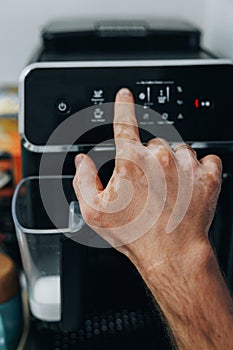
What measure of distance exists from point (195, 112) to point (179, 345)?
28cm

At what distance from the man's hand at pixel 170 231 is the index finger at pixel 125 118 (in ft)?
0.10

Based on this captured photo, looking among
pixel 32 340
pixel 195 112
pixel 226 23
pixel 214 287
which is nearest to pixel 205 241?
pixel 214 287

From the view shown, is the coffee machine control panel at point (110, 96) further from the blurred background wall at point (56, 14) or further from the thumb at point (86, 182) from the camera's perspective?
the blurred background wall at point (56, 14)

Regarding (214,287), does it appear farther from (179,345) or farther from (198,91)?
(198,91)

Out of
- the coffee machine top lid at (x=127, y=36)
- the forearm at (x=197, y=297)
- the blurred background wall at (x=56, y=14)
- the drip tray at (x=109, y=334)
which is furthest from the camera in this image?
the blurred background wall at (x=56, y=14)

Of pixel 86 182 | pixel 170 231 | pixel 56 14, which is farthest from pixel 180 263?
pixel 56 14

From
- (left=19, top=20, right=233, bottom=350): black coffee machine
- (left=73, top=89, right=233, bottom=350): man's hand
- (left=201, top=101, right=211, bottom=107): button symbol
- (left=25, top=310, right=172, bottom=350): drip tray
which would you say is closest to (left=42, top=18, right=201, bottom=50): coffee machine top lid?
(left=19, top=20, right=233, bottom=350): black coffee machine

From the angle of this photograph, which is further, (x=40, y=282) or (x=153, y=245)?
(x=40, y=282)

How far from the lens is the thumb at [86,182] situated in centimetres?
61

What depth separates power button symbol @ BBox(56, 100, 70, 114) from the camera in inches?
26.2

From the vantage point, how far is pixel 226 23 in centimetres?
94

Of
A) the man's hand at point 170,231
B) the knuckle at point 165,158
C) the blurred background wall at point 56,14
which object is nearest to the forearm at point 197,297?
the man's hand at point 170,231

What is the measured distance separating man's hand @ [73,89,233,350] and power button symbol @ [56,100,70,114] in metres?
0.11

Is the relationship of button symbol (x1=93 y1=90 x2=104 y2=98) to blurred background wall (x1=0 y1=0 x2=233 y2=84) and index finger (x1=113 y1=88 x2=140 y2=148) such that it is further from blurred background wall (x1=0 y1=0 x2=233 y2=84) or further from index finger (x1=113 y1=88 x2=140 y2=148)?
blurred background wall (x1=0 y1=0 x2=233 y2=84)
